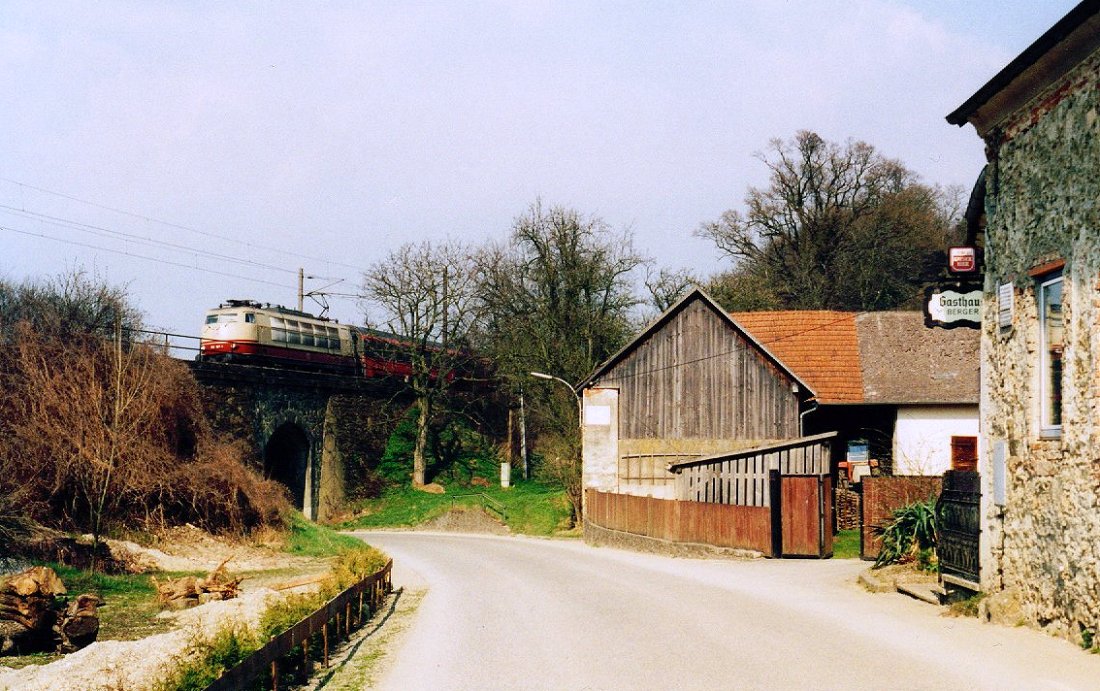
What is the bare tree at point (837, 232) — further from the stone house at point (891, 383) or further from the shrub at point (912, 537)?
the shrub at point (912, 537)

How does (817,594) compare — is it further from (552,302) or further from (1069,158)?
(552,302)

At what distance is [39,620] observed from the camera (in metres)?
15.1

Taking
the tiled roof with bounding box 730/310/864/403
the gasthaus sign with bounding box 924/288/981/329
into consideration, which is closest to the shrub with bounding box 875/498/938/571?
the gasthaus sign with bounding box 924/288/981/329

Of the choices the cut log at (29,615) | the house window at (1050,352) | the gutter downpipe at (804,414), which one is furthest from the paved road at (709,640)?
the gutter downpipe at (804,414)

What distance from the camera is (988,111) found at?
14.0 metres

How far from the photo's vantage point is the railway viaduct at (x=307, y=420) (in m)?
41.6

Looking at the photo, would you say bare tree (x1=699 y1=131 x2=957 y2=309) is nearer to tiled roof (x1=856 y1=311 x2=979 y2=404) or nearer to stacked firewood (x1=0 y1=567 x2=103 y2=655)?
tiled roof (x1=856 y1=311 x2=979 y2=404)

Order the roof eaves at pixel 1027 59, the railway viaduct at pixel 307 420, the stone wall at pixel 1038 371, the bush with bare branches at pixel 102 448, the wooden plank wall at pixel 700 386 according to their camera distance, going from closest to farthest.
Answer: the roof eaves at pixel 1027 59 → the stone wall at pixel 1038 371 → the bush with bare branches at pixel 102 448 → the wooden plank wall at pixel 700 386 → the railway viaduct at pixel 307 420

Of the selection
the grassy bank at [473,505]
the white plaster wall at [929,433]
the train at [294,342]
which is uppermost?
the train at [294,342]

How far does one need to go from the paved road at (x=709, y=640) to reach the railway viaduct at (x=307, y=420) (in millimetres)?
22100

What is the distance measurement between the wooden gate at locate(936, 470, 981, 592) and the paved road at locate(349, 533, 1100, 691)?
2.07ft

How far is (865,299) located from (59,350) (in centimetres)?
3809

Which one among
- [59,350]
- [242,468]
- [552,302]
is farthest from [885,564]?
[552,302]

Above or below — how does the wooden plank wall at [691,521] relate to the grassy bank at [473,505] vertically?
above
